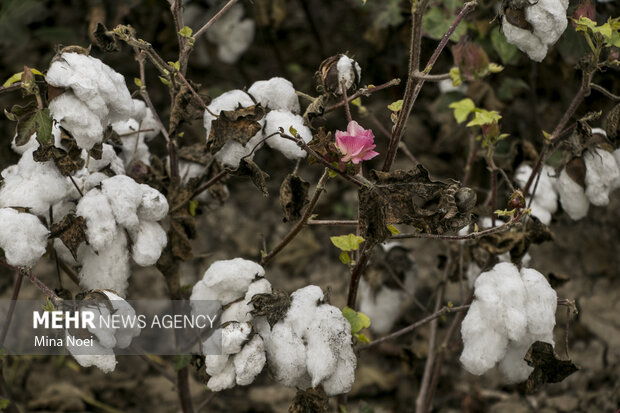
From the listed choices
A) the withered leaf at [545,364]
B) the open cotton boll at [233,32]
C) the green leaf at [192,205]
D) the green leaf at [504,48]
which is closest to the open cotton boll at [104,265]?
the green leaf at [192,205]

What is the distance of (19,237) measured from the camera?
1.05 meters

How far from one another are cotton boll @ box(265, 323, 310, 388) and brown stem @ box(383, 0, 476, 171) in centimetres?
33

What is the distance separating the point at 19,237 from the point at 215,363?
38 centimetres

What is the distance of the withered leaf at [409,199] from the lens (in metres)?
1.06

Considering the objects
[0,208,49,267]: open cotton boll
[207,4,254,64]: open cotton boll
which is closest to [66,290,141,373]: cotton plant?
[0,208,49,267]: open cotton boll

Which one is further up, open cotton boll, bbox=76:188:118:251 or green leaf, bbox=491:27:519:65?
green leaf, bbox=491:27:519:65

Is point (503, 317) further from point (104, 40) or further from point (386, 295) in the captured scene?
point (104, 40)

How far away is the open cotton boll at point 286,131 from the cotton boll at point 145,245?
26cm

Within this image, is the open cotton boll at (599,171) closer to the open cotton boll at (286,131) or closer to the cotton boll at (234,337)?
the open cotton boll at (286,131)

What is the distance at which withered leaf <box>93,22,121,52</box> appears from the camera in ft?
3.86

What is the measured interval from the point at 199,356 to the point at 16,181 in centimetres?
46

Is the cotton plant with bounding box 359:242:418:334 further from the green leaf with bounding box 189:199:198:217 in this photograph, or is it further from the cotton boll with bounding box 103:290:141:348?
the cotton boll with bounding box 103:290:141:348

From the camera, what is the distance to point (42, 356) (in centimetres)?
192

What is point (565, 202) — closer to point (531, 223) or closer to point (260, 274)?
point (531, 223)
